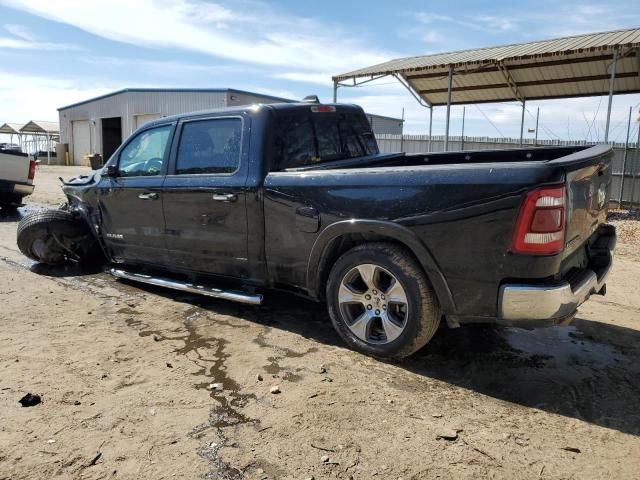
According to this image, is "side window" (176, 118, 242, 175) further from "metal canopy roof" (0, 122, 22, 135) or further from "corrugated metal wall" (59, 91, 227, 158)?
"metal canopy roof" (0, 122, 22, 135)

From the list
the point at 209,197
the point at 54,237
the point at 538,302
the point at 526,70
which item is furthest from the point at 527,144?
the point at 538,302

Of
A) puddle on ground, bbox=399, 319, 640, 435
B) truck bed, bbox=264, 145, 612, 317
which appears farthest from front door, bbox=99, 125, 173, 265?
puddle on ground, bbox=399, 319, 640, 435

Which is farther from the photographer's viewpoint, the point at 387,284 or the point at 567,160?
the point at 387,284

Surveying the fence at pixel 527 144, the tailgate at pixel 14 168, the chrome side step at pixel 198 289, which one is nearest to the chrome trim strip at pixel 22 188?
the tailgate at pixel 14 168

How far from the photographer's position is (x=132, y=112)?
32.0 metres

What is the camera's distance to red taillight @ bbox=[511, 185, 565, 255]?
284cm

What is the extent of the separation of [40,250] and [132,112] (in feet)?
93.0

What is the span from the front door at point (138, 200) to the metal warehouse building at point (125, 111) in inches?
855

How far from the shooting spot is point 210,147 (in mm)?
4488

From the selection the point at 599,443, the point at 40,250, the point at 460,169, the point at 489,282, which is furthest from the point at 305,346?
the point at 40,250

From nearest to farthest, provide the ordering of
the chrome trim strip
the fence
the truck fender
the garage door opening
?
the truck fender, the chrome trim strip, the fence, the garage door opening

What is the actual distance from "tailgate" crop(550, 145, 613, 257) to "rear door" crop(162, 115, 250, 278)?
2366 millimetres

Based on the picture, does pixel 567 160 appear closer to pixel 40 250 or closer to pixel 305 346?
pixel 305 346

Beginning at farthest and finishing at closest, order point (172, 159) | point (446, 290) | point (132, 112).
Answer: point (132, 112) → point (172, 159) → point (446, 290)
